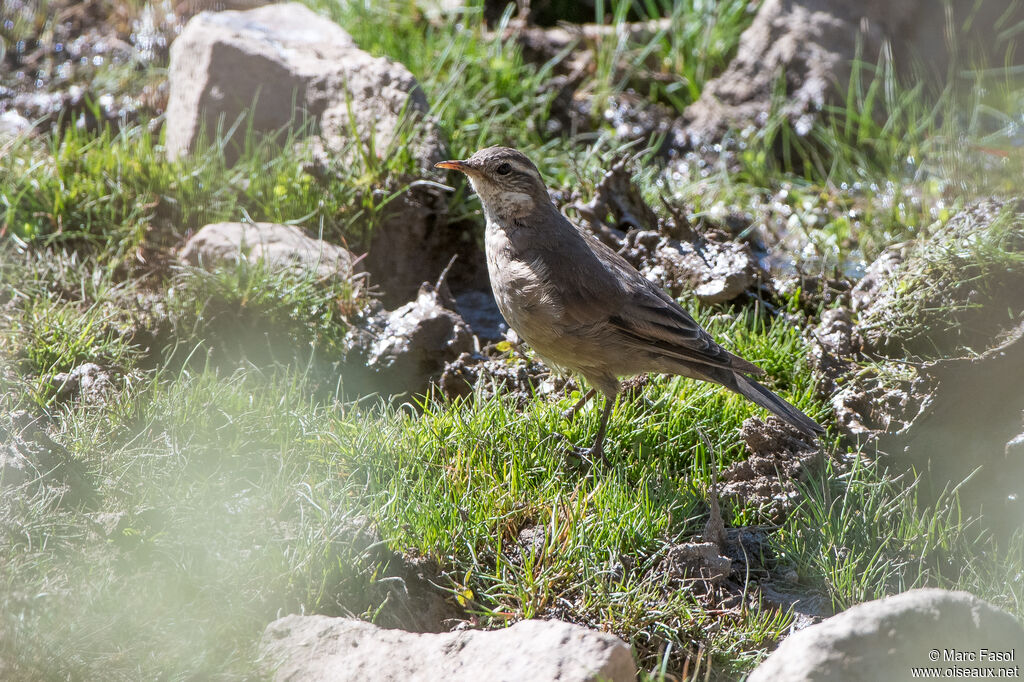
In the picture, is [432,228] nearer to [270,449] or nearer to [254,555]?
[270,449]

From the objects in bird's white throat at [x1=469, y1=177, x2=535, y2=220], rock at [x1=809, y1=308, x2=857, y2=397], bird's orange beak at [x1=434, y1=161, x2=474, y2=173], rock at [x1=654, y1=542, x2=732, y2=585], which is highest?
bird's orange beak at [x1=434, y1=161, x2=474, y2=173]

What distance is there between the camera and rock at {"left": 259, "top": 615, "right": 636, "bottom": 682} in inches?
131

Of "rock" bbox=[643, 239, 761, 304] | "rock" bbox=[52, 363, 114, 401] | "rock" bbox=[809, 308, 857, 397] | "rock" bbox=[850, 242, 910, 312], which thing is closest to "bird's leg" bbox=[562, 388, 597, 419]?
"rock" bbox=[643, 239, 761, 304]

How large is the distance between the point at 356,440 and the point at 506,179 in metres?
1.73

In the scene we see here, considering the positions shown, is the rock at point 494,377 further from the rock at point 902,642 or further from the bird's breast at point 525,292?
the rock at point 902,642

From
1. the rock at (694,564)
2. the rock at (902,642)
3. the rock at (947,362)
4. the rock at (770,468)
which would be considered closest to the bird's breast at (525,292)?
the rock at (770,468)

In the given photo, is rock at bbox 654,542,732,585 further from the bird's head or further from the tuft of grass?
the bird's head

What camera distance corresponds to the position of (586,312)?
504 cm

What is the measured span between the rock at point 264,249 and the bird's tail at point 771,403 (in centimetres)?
244

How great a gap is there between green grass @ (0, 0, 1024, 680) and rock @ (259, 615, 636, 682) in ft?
0.60

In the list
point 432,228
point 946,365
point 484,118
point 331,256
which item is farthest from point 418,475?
point 484,118

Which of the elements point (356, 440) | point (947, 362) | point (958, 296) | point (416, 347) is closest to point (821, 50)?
point (958, 296)

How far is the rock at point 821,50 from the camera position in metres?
7.74

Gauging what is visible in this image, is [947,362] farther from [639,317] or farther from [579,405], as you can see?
[579,405]
